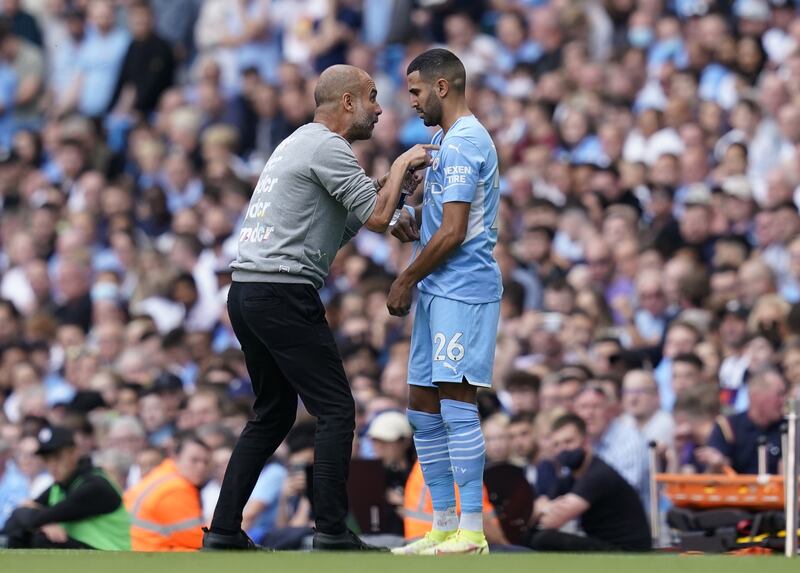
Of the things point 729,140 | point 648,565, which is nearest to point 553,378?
point 729,140

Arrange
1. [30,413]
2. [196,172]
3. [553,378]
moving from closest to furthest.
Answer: [553,378], [30,413], [196,172]

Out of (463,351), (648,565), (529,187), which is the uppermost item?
(529,187)

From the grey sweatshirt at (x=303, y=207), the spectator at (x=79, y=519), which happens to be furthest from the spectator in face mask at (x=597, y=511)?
the grey sweatshirt at (x=303, y=207)

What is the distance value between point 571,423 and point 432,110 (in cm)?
367

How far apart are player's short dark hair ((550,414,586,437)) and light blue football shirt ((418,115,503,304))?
337 cm

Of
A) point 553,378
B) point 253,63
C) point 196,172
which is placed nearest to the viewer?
point 553,378

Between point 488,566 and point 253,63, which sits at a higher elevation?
point 253,63

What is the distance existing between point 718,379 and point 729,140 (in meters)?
3.41

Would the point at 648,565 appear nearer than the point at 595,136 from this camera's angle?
Yes

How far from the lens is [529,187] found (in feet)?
52.5

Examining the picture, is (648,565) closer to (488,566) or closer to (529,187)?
(488,566)

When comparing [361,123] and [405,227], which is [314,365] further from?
[361,123]

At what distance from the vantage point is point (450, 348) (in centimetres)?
771

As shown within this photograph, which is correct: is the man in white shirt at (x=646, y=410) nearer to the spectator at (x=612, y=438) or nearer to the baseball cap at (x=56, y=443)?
the spectator at (x=612, y=438)
